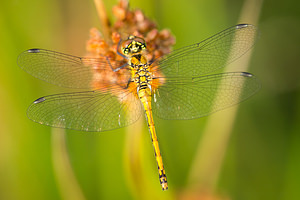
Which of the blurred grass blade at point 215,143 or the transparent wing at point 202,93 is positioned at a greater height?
the transparent wing at point 202,93

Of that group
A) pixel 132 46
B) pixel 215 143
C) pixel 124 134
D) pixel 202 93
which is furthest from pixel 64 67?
pixel 215 143

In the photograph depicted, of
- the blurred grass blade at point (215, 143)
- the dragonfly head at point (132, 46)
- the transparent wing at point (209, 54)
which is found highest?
the dragonfly head at point (132, 46)

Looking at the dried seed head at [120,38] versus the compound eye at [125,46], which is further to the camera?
the compound eye at [125,46]

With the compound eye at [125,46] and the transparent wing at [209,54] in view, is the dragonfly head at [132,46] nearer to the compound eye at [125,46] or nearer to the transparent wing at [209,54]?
the compound eye at [125,46]

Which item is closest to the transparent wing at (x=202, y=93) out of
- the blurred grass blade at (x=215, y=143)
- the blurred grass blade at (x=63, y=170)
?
the blurred grass blade at (x=215, y=143)

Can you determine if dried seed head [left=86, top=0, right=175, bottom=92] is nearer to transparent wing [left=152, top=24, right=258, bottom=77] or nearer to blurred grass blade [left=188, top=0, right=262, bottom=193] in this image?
transparent wing [left=152, top=24, right=258, bottom=77]

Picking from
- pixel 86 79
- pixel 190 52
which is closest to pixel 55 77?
pixel 86 79

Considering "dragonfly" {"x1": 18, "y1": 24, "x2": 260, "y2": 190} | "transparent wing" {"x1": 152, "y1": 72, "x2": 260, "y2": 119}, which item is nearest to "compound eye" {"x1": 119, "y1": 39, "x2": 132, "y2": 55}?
"dragonfly" {"x1": 18, "y1": 24, "x2": 260, "y2": 190}
